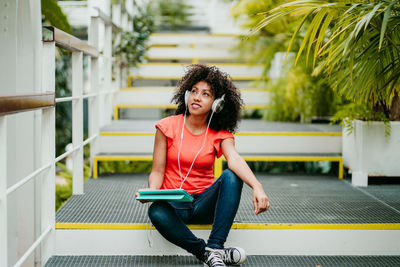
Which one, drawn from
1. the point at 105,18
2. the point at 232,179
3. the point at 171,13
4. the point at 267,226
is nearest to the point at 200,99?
the point at 232,179

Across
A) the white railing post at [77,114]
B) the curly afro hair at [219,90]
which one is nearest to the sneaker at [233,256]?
the curly afro hair at [219,90]

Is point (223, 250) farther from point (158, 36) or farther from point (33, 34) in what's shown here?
point (158, 36)

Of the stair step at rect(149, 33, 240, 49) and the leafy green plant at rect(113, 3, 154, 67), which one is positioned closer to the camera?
the leafy green plant at rect(113, 3, 154, 67)

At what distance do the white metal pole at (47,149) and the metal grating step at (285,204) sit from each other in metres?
0.13

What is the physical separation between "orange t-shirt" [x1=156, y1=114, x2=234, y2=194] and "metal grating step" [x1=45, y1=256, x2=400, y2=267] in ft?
1.00

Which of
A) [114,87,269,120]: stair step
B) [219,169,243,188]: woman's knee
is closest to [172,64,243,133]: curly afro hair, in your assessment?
[219,169,243,188]: woman's knee

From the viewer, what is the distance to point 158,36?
5.84 metres

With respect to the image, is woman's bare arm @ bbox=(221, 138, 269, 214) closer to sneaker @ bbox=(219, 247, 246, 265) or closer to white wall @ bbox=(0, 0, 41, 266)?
sneaker @ bbox=(219, 247, 246, 265)

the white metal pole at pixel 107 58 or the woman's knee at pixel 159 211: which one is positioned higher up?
the white metal pole at pixel 107 58

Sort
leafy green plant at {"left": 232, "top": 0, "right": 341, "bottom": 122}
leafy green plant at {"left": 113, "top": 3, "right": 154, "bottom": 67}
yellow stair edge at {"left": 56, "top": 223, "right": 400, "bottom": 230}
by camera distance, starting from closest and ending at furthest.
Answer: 1. yellow stair edge at {"left": 56, "top": 223, "right": 400, "bottom": 230}
2. leafy green plant at {"left": 232, "top": 0, "right": 341, "bottom": 122}
3. leafy green plant at {"left": 113, "top": 3, "right": 154, "bottom": 67}

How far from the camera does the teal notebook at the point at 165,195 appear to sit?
1782 millimetres

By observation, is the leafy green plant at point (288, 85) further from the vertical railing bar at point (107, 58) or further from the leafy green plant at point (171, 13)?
the leafy green plant at point (171, 13)

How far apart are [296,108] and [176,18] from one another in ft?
13.3

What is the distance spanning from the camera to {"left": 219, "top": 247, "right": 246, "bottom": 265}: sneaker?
6.36 feet
